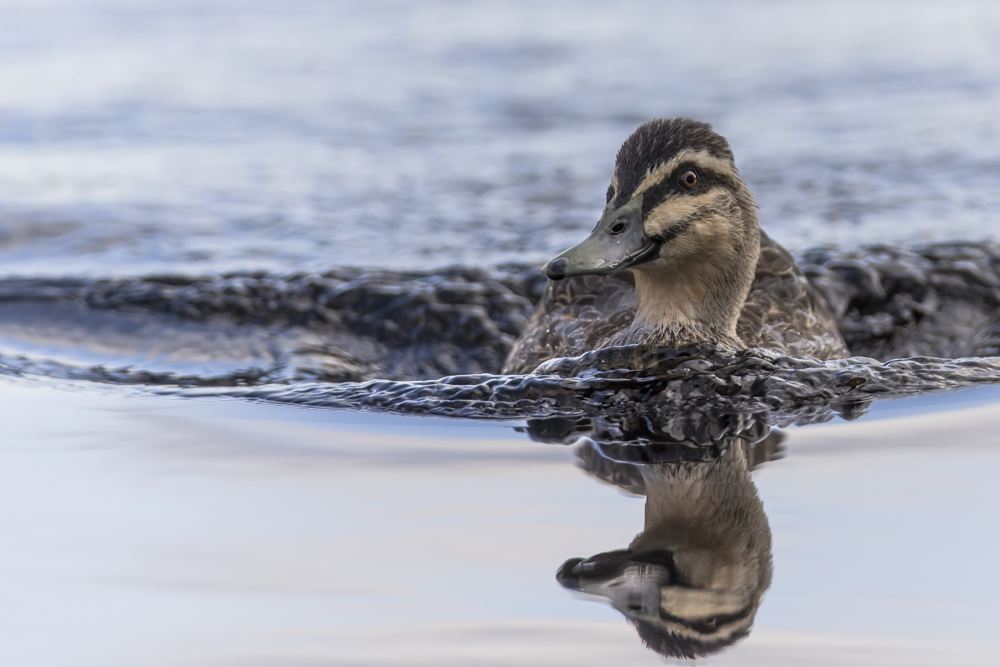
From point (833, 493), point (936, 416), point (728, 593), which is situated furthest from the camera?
point (936, 416)

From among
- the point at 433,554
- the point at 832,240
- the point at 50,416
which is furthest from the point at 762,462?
the point at 832,240

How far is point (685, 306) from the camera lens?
6.21 meters

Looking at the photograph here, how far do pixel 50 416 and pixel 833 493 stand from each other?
363 cm

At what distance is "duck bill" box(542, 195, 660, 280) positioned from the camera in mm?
5445

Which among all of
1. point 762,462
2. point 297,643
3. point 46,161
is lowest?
point 297,643

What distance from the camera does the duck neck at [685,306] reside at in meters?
6.17

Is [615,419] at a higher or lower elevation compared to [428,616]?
higher

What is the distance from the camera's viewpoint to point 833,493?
15.5 ft

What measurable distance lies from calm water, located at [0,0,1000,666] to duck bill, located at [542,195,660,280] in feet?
2.09

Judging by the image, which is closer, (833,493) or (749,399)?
(833,493)

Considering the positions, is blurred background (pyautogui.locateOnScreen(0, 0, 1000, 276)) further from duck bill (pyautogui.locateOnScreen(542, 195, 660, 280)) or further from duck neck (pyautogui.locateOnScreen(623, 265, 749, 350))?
duck bill (pyautogui.locateOnScreen(542, 195, 660, 280))

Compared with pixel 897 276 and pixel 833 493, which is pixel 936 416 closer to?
pixel 833 493

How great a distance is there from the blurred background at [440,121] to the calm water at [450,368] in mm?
64

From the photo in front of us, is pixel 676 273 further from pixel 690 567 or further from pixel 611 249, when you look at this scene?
pixel 690 567
